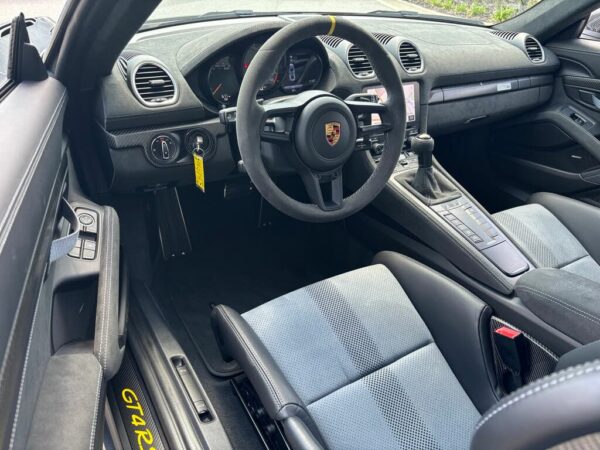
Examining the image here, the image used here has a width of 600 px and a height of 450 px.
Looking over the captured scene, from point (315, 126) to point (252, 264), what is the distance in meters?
1.15

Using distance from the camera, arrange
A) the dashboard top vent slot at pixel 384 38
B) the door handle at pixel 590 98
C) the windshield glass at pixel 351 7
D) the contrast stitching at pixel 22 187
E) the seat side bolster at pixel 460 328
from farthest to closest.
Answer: the door handle at pixel 590 98 → the dashboard top vent slot at pixel 384 38 → the windshield glass at pixel 351 7 → the seat side bolster at pixel 460 328 → the contrast stitching at pixel 22 187

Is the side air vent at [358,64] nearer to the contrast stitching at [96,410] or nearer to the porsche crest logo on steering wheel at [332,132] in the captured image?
the porsche crest logo on steering wheel at [332,132]

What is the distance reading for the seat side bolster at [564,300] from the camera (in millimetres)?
1366

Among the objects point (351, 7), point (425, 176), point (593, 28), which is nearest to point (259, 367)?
point (425, 176)

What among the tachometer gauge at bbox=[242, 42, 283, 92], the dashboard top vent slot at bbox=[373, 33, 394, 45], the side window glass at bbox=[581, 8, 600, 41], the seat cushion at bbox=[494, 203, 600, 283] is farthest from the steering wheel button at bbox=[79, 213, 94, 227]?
the side window glass at bbox=[581, 8, 600, 41]

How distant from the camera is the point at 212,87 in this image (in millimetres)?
1933

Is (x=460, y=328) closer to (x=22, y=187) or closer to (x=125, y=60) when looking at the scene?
(x=22, y=187)

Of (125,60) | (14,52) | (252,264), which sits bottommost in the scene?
(252,264)

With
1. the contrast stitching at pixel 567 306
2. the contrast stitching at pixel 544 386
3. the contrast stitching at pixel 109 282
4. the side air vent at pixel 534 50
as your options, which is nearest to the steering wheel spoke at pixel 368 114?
the contrast stitching at pixel 567 306

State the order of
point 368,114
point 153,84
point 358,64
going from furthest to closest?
point 358,64 < point 153,84 < point 368,114

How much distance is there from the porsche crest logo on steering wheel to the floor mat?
95 cm

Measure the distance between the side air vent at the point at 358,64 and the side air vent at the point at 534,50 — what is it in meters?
0.99

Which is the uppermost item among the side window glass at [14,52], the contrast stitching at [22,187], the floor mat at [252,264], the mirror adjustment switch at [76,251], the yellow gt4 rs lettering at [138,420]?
the side window glass at [14,52]

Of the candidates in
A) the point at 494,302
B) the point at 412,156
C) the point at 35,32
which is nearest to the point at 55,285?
the point at 35,32
